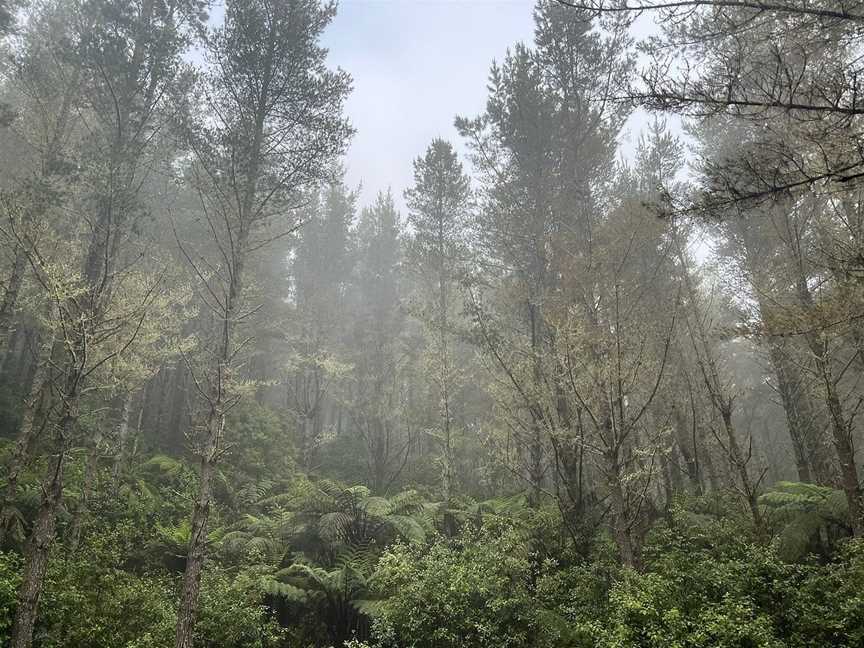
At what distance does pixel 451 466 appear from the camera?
14.3m

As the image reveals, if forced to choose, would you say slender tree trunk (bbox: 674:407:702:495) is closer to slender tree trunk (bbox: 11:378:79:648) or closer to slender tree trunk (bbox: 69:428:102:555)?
slender tree trunk (bbox: 11:378:79:648)

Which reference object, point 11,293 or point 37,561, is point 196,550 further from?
point 11,293

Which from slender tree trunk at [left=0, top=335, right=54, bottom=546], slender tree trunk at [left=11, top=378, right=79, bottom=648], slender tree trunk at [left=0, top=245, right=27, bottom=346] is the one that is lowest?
slender tree trunk at [left=11, top=378, right=79, bottom=648]

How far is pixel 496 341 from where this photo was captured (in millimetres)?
11703

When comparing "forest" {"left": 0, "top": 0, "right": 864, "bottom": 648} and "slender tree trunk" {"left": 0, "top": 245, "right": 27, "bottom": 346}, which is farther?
"slender tree trunk" {"left": 0, "top": 245, "right": 27, "bottom": 346}

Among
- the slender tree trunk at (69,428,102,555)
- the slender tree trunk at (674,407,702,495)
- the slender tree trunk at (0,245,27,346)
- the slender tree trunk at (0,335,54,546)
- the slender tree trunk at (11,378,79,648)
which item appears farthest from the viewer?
the slender tree trunk at (674,407,702,495)

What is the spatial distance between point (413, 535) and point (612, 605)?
13.8 feet

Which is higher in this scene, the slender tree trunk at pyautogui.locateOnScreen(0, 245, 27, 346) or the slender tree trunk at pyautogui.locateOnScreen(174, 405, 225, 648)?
the slender tree trunk at pyautogui.locateOnScreen(0, 245, 27, 346)

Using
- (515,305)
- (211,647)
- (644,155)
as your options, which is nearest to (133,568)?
(211,647)

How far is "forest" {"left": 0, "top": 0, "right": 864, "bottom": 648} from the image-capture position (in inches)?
213

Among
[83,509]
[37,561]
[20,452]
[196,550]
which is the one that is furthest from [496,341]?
[20,452]

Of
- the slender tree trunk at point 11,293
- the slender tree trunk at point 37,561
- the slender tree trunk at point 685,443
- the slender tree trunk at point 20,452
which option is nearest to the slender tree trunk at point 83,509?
the slender tree trunk at point 20,452

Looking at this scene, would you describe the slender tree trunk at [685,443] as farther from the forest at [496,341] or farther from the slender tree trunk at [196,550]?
the slender tree trunk at [196,550]

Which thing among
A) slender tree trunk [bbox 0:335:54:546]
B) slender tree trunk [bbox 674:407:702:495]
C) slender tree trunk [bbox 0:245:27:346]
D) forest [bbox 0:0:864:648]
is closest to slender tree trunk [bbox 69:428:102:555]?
forest [bbox 0:0:864:648]
